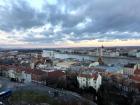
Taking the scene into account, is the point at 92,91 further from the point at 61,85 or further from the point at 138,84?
the point at 138,84

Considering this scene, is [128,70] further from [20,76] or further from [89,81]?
[20,76]

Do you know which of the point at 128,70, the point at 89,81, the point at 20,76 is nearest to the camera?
the point at 89,81

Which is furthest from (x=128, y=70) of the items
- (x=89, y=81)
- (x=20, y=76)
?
(x=20, y=76)

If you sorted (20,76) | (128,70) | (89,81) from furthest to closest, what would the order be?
(128,70) < (20,76) < (89,81)

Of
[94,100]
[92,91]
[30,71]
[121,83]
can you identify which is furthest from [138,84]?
[30,71]

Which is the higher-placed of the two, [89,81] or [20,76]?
[89,81]

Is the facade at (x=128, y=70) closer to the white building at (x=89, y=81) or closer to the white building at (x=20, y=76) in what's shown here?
the white building at (x=89, y=81)

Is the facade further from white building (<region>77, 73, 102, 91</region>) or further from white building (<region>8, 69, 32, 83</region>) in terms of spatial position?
white building (<region>8, 69, 32, 83</region>)

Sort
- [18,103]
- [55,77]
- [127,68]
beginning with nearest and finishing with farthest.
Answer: [18,103] → [55,77] → [127,68]

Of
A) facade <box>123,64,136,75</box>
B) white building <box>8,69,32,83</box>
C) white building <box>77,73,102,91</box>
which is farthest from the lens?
facade <box>123,64,136,75</box>

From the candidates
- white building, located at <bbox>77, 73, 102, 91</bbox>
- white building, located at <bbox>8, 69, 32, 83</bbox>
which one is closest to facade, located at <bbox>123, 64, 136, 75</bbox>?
white building, located at <bbox>77, 73, 102, 91</bbox>

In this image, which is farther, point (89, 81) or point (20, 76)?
point (20, 76)
